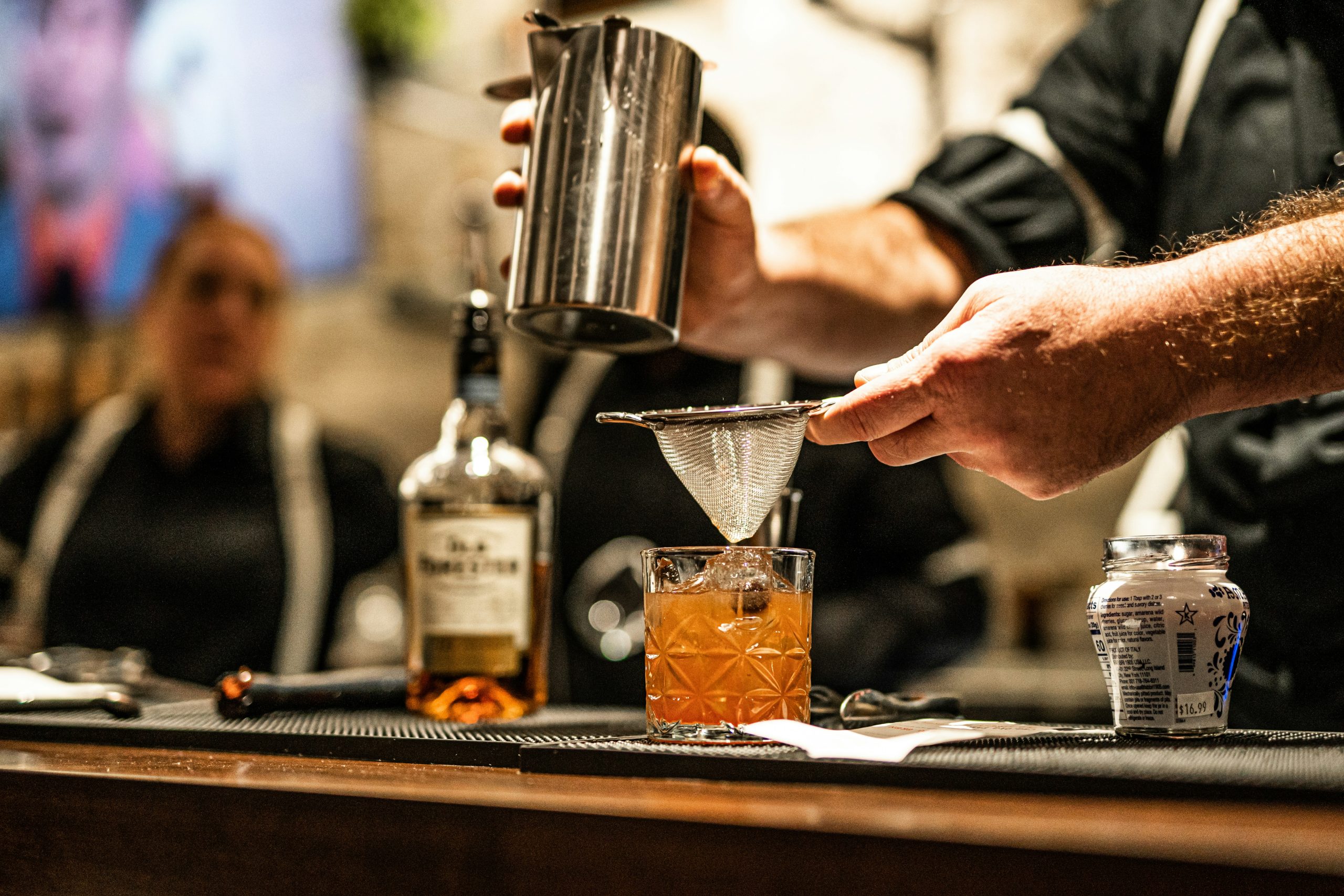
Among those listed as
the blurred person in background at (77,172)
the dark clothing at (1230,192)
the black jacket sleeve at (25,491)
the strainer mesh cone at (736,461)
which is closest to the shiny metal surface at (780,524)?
the strainer mesh cone at (736,461)

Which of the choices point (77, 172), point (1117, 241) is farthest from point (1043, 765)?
point (77, 172)

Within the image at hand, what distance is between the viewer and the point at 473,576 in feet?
3.52

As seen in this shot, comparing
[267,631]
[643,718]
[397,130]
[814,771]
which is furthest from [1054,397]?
[397,130]

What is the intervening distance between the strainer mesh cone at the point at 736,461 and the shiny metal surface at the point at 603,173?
5.9 inches

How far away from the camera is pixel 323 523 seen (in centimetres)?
270

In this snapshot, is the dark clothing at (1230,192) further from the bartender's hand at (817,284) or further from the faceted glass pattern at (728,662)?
the faceted glass pattern at (728,662)

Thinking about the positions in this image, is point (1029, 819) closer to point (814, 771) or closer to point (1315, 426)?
point (814, 771)

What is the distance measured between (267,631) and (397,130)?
187cm

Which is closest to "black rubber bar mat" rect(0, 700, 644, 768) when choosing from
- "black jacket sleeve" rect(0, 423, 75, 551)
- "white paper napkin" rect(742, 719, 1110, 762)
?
"white paper napkin" rect(742, 719, 1110, 762)

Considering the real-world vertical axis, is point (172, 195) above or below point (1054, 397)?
above

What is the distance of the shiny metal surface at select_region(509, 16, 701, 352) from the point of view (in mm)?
938

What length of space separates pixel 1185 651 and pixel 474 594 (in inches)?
24.3

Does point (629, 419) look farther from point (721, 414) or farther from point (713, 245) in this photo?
point (713, 245)

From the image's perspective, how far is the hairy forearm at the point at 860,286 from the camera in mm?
1362
